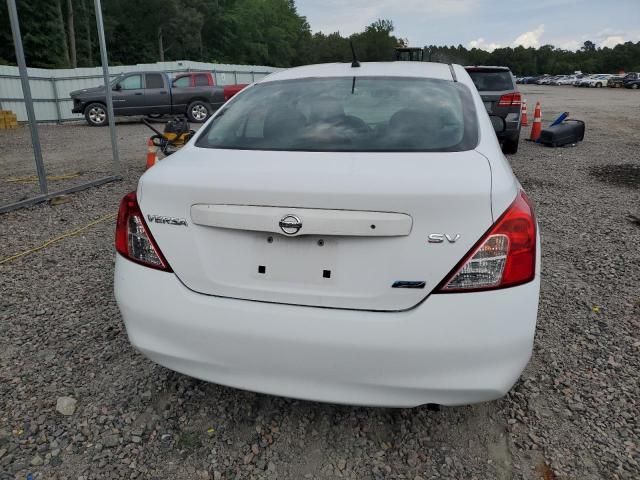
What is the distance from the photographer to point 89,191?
23.0 ft

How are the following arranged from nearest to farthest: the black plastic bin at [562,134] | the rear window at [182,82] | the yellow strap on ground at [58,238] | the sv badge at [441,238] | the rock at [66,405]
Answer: the sv badge at [441,238] → the rock at [66,405] → the yellow strap on ground at [58,238] → the black plastic bin at [562,134] → the rear window at [182,82]

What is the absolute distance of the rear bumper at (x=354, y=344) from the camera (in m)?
1.70

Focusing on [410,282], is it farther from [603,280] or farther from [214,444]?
[603,280]

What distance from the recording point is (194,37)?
186 ft

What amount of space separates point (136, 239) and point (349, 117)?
1.18m

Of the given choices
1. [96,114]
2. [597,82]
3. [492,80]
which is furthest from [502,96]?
[597,82]

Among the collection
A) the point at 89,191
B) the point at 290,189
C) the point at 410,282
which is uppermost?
the point at 290,189

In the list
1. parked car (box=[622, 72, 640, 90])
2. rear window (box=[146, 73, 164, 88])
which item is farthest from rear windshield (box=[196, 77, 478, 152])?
parked car (box=[622, 72, 640, 90])

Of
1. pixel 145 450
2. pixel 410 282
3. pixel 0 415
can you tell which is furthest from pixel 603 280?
pixel 0 415

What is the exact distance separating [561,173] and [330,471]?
7.62 meters

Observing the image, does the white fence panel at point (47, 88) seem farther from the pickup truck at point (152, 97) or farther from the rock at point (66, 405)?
the rock at point (66, 405)

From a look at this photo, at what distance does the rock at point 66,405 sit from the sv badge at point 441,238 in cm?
187

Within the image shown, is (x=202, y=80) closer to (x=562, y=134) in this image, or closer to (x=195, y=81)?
(x=195, y=81)

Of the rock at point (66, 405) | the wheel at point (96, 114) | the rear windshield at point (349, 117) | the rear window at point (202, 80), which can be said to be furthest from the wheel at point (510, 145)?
the wheel at point (96, 114)
